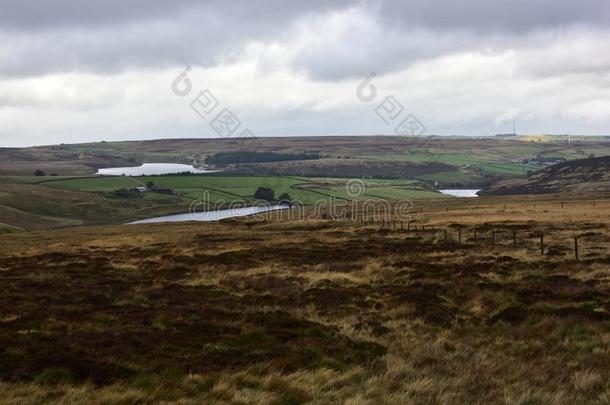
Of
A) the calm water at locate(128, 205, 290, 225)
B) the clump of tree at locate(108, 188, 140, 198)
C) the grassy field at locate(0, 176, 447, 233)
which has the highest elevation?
the clump of tree at locate(108, 188, 140, 198)

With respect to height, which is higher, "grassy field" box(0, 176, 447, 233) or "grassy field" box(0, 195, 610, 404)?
"grassy field" box(0, 195, 610, 404)

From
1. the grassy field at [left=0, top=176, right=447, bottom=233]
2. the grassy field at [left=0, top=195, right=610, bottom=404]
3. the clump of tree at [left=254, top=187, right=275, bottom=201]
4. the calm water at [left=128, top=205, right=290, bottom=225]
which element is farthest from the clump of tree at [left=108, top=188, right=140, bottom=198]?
the grassy field at [left=0, top=195, right=610, bottom=404]

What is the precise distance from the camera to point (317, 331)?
15.9 metres

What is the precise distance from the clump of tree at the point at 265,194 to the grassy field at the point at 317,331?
498 feet

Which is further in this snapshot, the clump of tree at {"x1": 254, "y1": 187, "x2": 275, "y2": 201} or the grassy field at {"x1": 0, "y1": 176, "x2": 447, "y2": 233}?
the clump of tree at {"x1": 254, "y1": 187, "x2": 275, "y2": 201}

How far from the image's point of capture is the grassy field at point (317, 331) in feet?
35.0

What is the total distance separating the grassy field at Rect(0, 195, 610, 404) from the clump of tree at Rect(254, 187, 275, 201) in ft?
498

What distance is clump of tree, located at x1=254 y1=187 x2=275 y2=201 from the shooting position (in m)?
186

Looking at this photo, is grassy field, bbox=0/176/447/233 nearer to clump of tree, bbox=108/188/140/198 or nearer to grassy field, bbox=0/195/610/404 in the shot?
clump of tree, bbox=108/188/140/198

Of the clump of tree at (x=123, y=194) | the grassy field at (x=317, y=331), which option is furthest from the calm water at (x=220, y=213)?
the grassy field at (x=317, y=331)

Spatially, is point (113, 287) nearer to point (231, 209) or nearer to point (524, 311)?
point (524, 311)

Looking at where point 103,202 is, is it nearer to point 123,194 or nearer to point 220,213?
point 123,194

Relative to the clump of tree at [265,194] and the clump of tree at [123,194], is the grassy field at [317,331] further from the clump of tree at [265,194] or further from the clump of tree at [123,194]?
the clump of tree at [123,194]

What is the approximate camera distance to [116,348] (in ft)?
44.6
